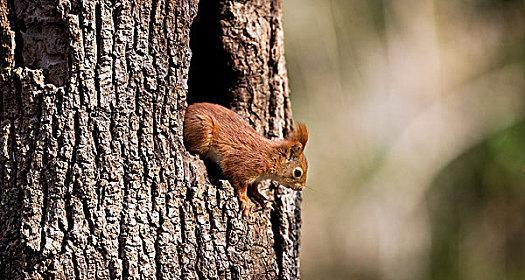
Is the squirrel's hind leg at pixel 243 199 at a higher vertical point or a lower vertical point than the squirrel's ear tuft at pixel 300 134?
lower

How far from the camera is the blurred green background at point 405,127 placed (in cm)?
1227

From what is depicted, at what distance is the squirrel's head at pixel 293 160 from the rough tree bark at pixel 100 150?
0.48 m

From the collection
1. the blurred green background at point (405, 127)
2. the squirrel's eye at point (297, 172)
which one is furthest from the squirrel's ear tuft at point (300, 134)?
the blurred green background at point (405, 127)

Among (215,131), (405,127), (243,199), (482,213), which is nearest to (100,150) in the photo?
(215,131)

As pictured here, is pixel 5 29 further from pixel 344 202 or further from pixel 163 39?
pixel 344 202

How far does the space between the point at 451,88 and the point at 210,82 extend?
924 cm

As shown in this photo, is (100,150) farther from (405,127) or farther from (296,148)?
(405,127)

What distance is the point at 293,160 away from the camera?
14.1ft

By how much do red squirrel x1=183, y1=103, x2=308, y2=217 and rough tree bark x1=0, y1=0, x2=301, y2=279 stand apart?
0.35ft

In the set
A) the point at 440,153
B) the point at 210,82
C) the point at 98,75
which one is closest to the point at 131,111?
the point at 98,75

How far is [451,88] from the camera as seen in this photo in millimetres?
13359

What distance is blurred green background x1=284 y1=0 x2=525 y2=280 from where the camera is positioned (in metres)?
12.3

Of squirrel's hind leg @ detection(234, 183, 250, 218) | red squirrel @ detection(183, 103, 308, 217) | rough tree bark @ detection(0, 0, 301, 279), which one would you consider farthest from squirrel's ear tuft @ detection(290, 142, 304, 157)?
rough tree bark @ detection(0, 0, 301, 279)

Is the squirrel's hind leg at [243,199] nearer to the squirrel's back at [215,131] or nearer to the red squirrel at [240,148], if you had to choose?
the red squirrel at [240,148]
